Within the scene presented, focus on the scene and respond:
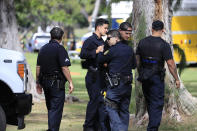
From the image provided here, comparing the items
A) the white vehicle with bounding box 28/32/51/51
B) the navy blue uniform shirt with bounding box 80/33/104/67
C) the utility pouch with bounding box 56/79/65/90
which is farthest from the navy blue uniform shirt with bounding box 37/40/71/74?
the white vehicle with bounding box 28/32/51/51

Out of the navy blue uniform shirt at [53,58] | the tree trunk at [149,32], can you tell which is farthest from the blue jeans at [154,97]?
the tree trunk at [149,32]

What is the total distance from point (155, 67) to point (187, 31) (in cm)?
2080

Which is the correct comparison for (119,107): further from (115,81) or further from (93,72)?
(93,72)

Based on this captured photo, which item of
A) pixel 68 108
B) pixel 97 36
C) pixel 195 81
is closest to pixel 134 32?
pixel 97 36

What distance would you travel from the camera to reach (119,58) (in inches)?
329

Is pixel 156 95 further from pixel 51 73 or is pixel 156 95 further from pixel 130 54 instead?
pixel 51 73

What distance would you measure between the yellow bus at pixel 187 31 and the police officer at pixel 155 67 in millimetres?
19815

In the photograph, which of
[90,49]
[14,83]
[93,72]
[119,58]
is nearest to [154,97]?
[119,58]

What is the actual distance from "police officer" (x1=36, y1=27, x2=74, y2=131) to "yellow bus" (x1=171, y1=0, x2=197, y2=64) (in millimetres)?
20008

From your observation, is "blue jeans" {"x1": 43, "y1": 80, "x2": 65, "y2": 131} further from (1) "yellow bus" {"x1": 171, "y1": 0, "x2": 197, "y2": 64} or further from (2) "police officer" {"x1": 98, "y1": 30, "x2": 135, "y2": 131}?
(1) "yellow bus" {"x1": 171, "y1": 0, "x2": 197, "y2": 64}

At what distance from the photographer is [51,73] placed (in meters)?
8.91

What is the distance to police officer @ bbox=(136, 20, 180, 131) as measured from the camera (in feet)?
28.6

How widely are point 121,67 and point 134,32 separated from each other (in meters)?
2.50

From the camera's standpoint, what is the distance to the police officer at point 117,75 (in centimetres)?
838
